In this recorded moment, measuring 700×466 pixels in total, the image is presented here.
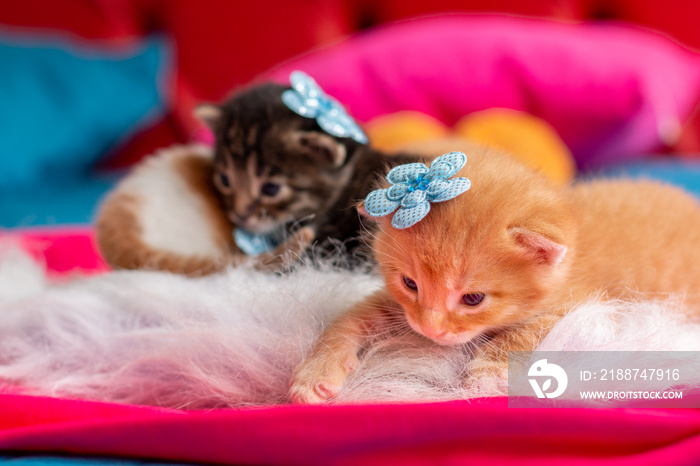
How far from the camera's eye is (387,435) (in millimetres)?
578

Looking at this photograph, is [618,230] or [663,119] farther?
[663,119]

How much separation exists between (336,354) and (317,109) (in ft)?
1.71

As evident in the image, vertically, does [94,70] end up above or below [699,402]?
above

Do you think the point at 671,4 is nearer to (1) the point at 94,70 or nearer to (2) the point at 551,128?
(2) the point at 551,128

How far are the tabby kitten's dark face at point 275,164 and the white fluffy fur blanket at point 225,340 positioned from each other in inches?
11.0

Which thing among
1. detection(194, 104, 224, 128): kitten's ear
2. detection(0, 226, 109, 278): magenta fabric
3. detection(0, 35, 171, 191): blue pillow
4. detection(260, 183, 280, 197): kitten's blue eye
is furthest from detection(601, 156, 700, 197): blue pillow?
detection(0, 35, 171, 191): blue pillow

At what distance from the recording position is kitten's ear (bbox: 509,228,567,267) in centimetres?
62

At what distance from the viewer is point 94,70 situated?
209cm

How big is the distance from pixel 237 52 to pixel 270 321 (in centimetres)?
176

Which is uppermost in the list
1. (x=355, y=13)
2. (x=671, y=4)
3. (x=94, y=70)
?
(x=671, y=4)

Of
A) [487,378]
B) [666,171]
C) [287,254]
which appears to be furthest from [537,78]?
[487,378]

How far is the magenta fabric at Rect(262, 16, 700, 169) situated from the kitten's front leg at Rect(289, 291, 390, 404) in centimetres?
118

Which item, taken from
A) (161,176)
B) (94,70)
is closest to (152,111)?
(94,70)

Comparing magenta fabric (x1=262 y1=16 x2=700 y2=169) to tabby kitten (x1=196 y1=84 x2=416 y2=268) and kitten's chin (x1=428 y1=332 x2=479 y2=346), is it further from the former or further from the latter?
kitten's chin (x1=428 y1=332 x2=479 y2=346)
